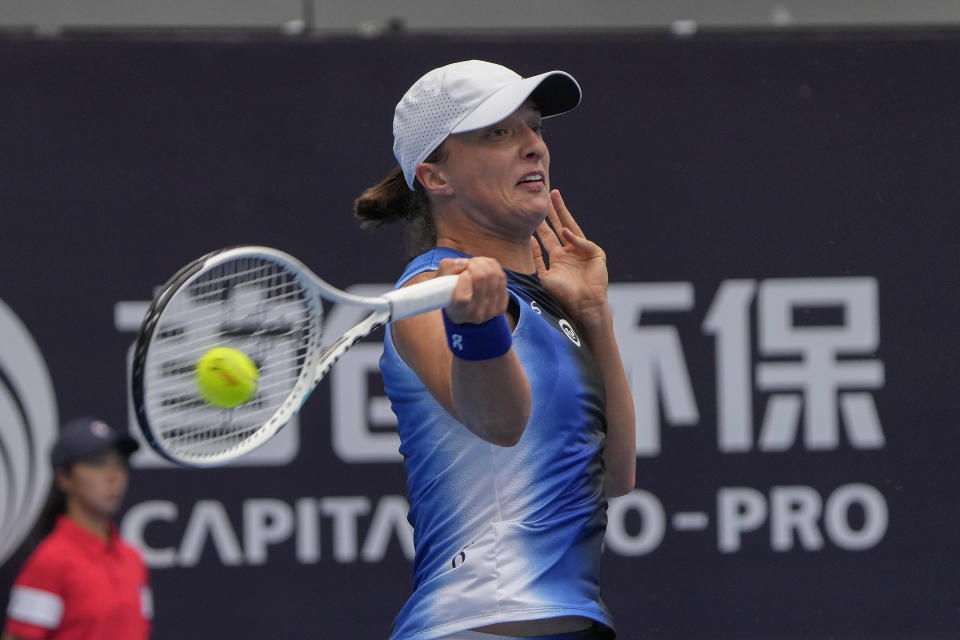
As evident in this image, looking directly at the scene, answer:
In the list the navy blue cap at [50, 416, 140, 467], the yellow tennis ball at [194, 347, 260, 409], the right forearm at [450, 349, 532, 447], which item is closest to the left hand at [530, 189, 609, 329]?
the right forearm at [450, 349, 532, 447]

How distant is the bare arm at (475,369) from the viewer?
6.59ft

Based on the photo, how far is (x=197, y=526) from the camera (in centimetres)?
468

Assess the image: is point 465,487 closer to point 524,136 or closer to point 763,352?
point 524,136

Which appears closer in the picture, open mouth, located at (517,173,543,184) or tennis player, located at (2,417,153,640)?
open mouth, located at (517,173,543,184)

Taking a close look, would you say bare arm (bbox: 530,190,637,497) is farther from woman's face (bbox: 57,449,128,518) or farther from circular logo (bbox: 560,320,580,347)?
woman's face (bbox: 57,449,128,518)

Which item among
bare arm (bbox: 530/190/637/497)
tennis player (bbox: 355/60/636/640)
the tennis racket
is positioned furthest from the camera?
bare arm (bbox: 530/190/637/497)

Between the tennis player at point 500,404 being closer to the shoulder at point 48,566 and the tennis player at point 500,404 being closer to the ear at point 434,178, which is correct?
the ear at point 434,178

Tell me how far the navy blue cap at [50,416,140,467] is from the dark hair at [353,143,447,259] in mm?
1812

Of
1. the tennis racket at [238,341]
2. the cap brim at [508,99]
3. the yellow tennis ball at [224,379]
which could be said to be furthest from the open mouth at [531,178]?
the yellow tennis ball at [224,379]

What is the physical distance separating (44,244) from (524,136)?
8.82ft

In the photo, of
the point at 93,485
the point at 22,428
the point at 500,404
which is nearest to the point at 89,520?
the point at 93,485

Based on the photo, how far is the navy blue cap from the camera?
13.4ft

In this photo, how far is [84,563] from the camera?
3.85 meters

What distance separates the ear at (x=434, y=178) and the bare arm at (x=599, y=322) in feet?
0.73
